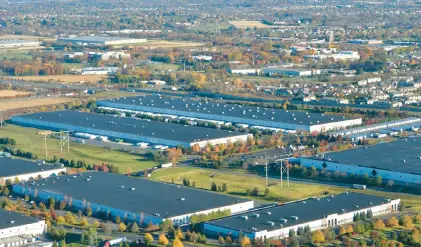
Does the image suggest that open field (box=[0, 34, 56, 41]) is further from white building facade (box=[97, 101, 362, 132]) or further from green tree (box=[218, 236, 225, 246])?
green tree (box=[218, 236, 225, 246])

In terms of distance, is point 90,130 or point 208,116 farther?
point 208,116

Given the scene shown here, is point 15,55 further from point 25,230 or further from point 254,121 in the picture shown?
point 25,230

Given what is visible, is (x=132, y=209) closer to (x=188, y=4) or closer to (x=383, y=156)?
(x=383, y=156)

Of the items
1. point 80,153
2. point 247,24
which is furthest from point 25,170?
point 247,24

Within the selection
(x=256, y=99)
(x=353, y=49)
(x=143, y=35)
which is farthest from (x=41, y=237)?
(x=143, y=35)

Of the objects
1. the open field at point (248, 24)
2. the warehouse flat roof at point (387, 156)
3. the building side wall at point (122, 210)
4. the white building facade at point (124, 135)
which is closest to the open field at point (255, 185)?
the building side wall at point (122, 210)

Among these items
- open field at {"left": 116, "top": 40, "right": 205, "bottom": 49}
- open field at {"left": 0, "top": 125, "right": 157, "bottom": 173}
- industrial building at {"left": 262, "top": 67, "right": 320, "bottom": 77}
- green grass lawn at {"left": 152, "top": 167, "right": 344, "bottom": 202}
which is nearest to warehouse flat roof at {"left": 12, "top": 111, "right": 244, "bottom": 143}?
open field at {"left": 0, "top": 125, "right": 157, "bottom": 173}
